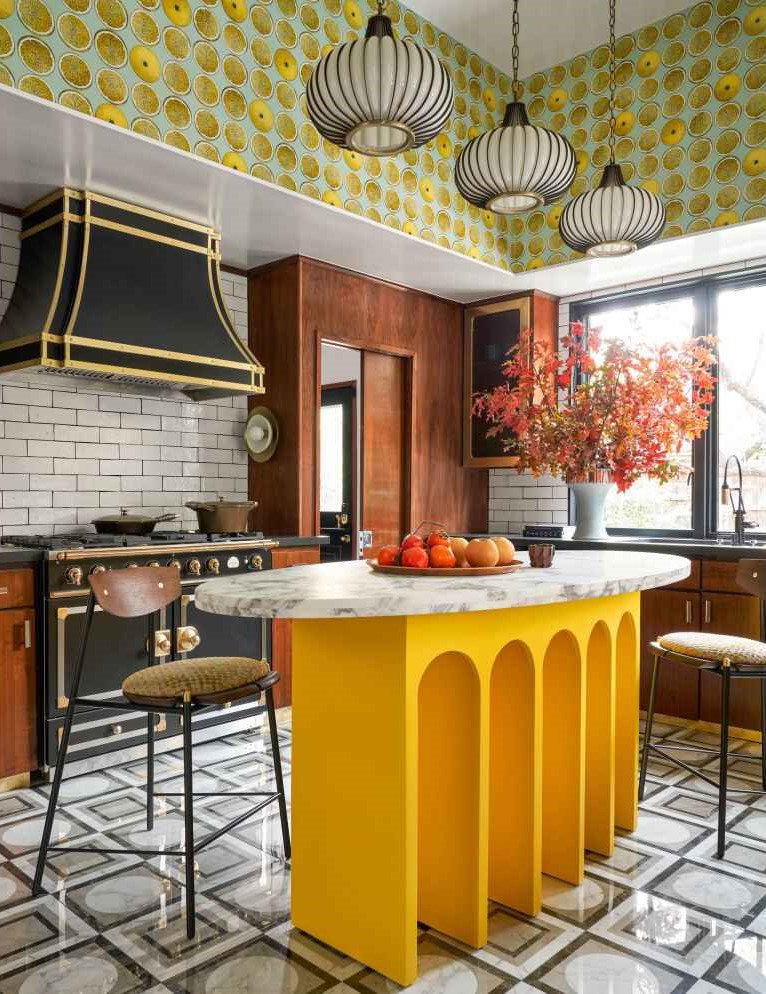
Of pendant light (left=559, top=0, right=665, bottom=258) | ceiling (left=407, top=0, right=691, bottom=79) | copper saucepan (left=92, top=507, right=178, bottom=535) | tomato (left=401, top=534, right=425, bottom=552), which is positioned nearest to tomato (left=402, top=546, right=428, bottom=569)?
tomato (left=401, top=534, right=425, bottom=552)

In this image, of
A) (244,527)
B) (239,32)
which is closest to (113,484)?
(244,527)

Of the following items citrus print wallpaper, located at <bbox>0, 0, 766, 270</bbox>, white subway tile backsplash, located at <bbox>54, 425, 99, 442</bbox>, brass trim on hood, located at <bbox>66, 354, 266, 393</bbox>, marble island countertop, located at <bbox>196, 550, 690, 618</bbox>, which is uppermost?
citrus print wallpaper, located at <bbox>0, 0, 766, 270</bbox>

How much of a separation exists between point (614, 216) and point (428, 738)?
205 centimetres

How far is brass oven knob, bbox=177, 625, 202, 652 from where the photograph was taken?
3795 millimetres

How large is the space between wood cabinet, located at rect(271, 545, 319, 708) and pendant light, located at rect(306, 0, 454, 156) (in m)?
2.48

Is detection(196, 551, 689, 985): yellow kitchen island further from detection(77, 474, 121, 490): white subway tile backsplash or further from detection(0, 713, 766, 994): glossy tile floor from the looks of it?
detection(77, 474, 121, 490): white subway tile backsplash

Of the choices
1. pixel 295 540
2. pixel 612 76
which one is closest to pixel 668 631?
pixel 295 540

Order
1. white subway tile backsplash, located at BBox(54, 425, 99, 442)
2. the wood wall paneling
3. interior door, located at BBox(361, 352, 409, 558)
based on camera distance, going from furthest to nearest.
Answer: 1. interior door, located at BBox(361, 352, 409, 558)
2. the wood wall paneling
3. white subway tile backsplash, located at BBox(54, 425, 99, 442)

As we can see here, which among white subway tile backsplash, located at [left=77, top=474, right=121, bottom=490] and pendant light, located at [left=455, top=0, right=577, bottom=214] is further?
white subway tile backsplash, located at [left=77, top=474, right=121, bottom=490]

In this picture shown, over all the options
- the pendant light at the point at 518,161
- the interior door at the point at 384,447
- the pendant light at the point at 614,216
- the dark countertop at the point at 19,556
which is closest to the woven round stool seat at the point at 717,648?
the pendant light at the point at 614,216

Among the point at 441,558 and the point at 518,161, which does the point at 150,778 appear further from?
the point at 518,161

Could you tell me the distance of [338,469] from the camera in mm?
5535

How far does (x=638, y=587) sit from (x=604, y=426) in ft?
5.72

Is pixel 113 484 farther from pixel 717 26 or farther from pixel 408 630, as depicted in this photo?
pixel 717 26
